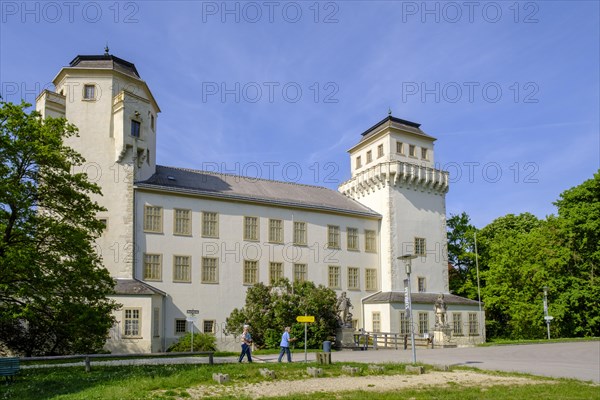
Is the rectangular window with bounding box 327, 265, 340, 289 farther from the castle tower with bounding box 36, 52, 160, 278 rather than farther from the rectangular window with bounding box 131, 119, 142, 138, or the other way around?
the rectangular window with bounding box 131, 119, 142, 138

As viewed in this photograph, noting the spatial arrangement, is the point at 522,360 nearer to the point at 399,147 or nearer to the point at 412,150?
the point at 399,147

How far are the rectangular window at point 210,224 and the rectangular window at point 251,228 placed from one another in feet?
6.77

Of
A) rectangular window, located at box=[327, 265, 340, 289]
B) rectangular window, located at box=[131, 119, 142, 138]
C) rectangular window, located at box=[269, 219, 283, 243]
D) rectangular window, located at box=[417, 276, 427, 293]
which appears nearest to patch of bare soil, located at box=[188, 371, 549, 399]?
rectangular window, located at box=[269, 219, 283, 243]

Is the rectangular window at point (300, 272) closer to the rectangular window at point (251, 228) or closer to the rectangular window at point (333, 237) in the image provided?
the rectangular window at point (333, 237)

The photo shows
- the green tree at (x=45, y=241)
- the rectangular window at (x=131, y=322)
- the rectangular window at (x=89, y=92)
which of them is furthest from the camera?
the rectangular window at (x=89, y=92)

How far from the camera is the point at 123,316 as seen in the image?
104 ft

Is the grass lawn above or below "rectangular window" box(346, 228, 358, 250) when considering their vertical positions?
below

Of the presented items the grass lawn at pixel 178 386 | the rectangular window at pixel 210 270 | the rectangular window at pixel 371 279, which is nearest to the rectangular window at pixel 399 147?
the rectangular window at pixel 371 279

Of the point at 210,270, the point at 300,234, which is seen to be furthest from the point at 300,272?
the point at 210,270

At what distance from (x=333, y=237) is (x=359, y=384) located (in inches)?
1050

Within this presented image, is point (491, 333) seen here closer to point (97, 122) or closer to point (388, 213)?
point (388, 213)

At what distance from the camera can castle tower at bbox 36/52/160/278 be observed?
111 feet

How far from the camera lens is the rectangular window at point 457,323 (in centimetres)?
4344

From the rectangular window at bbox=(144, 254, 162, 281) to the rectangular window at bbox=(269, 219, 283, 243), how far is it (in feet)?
26.2
